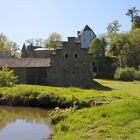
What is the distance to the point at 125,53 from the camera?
71875mm

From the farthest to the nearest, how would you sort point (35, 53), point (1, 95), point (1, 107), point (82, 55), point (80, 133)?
point (35, 53)
point (82, 55)
point (1, 95)
point (1, 107)
point (80, 133)

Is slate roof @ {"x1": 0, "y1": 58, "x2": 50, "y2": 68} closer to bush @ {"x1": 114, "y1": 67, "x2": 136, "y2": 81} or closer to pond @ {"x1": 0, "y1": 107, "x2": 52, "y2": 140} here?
bush @ {"x1": 114, "y1": 67, "x2": 136, "y2": 81}

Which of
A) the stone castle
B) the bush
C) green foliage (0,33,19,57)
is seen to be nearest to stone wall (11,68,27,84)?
the stone castle

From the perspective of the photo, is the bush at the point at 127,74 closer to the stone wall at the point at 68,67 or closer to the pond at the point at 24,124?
the stone wall at the point at 68,67

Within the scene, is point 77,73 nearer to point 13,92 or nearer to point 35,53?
point 13,92

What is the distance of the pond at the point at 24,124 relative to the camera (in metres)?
20.6

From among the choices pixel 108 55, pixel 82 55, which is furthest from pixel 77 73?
pixel 108 55

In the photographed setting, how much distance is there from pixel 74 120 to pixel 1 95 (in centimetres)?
1598

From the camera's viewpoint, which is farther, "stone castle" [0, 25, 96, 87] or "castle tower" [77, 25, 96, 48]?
"castle tower" [77, 25, 96, 48]

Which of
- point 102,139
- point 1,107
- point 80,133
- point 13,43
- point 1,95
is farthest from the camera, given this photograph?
point 13,43

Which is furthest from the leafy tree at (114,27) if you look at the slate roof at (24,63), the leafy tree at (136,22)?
the slate roof at (24,63)

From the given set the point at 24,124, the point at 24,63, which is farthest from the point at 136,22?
the point at 24,124

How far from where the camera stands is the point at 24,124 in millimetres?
24969

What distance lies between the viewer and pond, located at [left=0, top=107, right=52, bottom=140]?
2062cm
